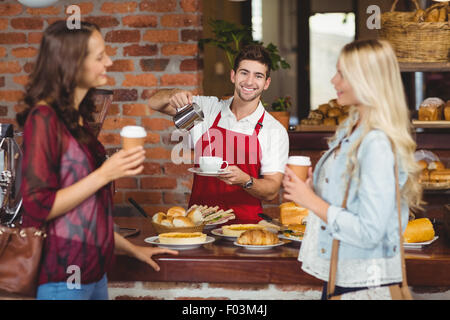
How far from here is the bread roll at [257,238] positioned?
2.24 metres

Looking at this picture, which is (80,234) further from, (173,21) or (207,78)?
(207,78)

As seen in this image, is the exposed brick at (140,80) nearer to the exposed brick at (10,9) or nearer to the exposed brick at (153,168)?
the exposed brick at (153,168)

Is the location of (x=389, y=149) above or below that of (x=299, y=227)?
above

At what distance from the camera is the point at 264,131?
318cm

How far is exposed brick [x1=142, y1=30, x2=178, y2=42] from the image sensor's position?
371 cm

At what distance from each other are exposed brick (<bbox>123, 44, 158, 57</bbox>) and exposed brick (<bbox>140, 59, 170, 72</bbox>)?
0.14ft

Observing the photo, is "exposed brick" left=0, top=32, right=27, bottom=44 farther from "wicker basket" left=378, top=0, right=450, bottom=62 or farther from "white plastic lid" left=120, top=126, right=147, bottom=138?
"white plastic lid" left=120, top=126, right=147, bottom=138

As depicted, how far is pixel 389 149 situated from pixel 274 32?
7.34 meters

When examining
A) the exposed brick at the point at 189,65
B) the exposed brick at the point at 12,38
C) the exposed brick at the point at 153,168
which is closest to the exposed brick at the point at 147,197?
the exposed brick at the point at 153,168

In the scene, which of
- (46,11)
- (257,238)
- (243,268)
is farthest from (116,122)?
(243,268)

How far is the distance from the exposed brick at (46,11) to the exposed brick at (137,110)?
28.9 inches
